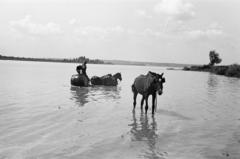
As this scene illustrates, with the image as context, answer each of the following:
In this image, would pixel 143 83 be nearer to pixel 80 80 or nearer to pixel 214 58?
pixel 80 80

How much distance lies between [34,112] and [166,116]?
5877 millimetres

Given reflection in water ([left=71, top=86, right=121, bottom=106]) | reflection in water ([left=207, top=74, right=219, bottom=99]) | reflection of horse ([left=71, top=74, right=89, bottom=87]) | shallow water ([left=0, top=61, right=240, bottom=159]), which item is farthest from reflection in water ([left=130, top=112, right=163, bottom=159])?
reflection of horse ([left=71, top=74, right=89, bottom=87])

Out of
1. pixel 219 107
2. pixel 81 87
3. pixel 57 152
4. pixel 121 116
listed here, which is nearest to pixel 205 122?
pixel 121 116

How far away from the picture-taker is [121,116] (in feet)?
45.5

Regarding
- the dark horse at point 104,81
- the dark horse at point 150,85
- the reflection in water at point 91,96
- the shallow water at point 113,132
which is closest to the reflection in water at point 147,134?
the shallow water at point 113,132

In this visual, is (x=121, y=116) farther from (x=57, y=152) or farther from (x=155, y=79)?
(x=57, y=152)

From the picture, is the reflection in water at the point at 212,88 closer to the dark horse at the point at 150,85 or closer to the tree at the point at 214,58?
the dark horse at the point at 150,85

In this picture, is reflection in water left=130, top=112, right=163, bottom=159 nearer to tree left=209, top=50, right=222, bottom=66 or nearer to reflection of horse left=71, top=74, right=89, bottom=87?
reflection of horse left=71, top=74, right=89, bottom=87

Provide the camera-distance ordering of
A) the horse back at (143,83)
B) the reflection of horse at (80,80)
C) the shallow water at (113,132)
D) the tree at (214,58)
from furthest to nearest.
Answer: the tree at (214,58), the reflection of horse at (80,80), the horse back at (143,83), the shallow water at (113,132)

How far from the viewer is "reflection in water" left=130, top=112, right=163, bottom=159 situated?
8.37 metres

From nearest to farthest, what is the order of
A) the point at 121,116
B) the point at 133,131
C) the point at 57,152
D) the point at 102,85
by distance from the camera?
the point at 57,152 < the point at 133,131 < the point at 121,116 < the point at 102,85

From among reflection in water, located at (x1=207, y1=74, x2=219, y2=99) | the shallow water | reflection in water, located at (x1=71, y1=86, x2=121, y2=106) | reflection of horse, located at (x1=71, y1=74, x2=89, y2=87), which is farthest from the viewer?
reflection of horse, located at (x1=71, y1=74, x2=89, y2=87)

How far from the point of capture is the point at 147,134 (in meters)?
10.5

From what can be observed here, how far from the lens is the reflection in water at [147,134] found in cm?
837
